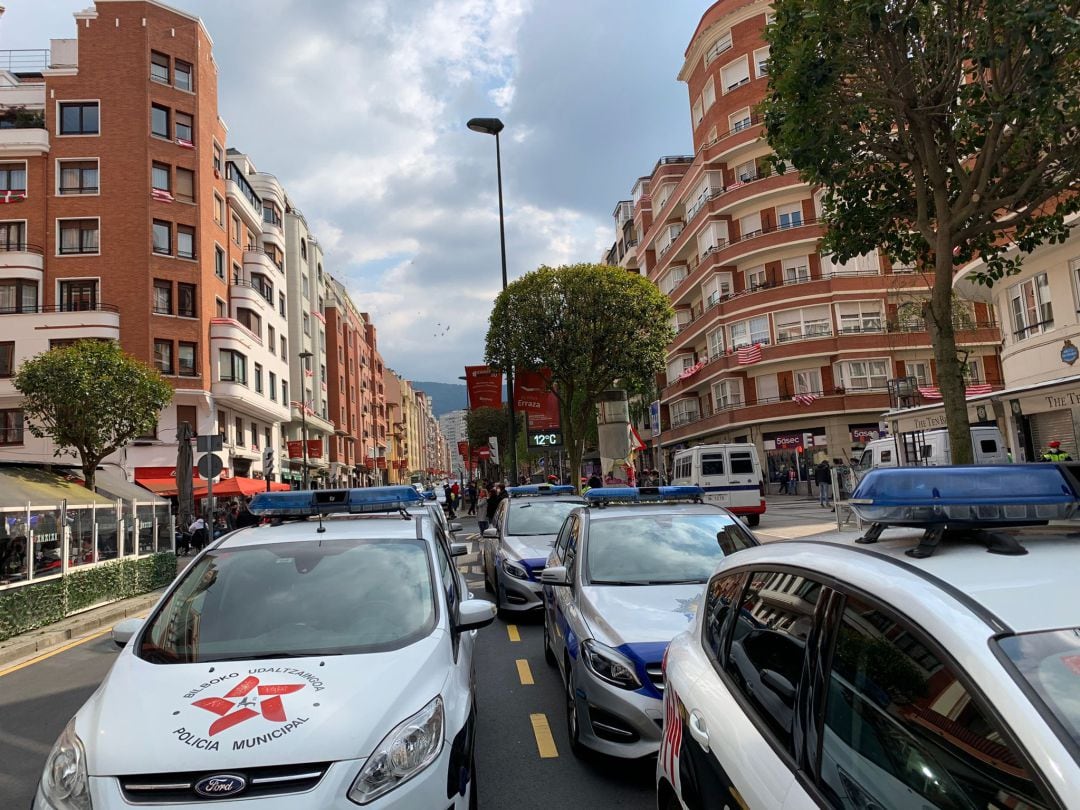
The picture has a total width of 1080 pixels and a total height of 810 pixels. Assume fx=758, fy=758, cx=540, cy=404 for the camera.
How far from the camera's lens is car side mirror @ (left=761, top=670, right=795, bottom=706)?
2.24m

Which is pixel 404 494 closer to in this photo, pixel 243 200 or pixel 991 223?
pixel 991 223

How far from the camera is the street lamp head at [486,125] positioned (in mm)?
26703

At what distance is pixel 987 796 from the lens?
1496 mm

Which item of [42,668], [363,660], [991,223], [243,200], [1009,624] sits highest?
[243,200]

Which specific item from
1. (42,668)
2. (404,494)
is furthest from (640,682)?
(42,668)

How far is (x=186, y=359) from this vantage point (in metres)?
34.9

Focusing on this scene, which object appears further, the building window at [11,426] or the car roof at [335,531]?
the building window at [11,426]

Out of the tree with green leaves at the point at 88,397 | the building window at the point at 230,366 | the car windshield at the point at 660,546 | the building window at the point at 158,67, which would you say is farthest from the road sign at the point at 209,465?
the building window at the point at 158,67

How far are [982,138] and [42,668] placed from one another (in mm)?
12482

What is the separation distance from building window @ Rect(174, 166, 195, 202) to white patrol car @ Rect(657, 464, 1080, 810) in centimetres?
3896

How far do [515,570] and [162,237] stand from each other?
32.3m

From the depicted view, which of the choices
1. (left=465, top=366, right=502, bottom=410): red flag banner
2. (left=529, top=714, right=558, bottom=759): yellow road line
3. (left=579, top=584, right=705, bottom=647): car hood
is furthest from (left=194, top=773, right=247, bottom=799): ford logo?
→ (left=465, top=366, right=502, bottom=410): red flag banner

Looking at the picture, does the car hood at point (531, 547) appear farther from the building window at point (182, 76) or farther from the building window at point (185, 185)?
the building window at point (182, 76)

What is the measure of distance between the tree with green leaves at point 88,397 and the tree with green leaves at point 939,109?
66.0ft
